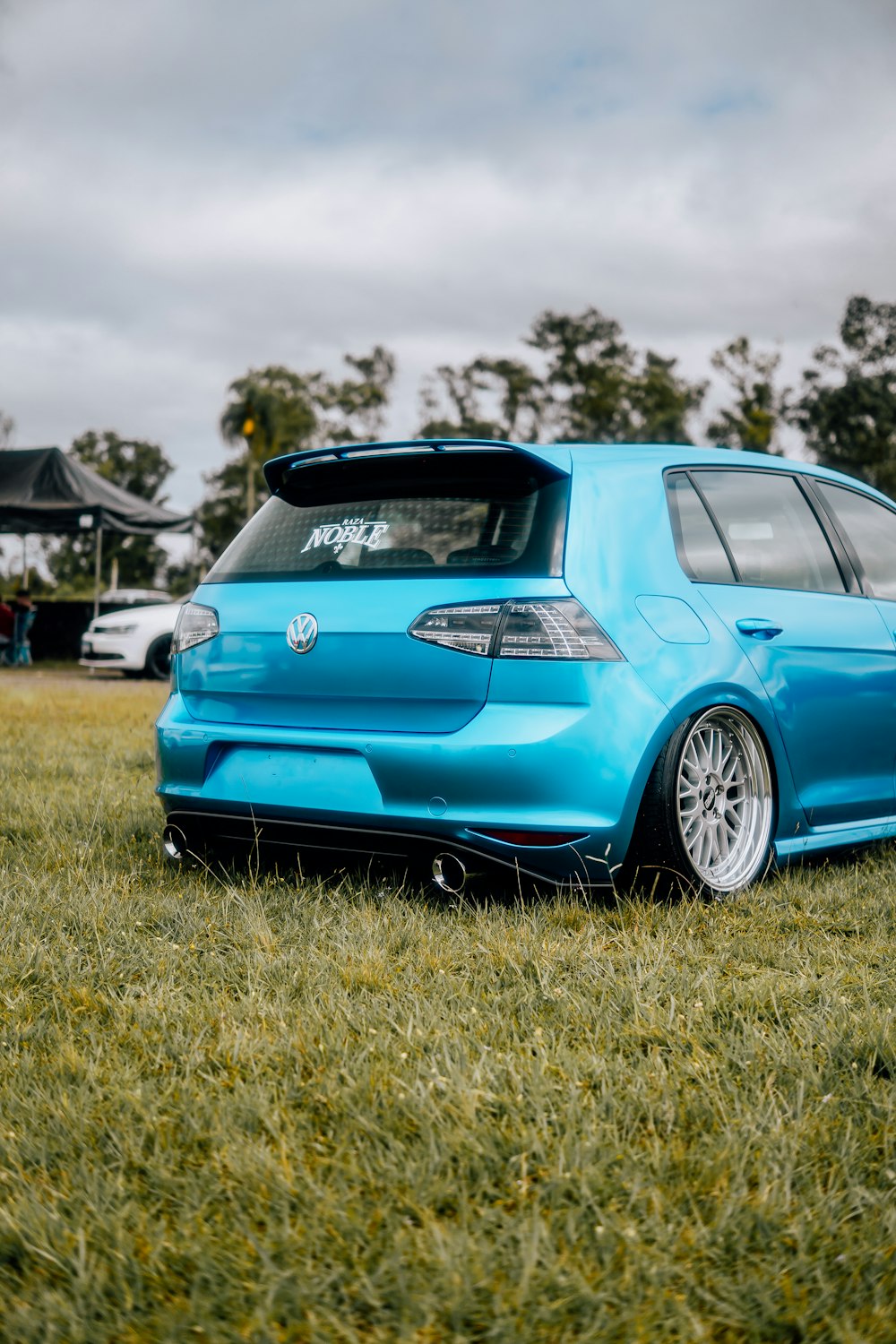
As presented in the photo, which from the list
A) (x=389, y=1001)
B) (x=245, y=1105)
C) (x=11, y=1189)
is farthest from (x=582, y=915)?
(x=11, y=1189)

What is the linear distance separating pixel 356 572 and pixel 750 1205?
2.44 metres

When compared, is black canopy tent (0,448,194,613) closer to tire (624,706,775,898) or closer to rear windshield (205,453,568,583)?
rear windshield (205,453,568,583)

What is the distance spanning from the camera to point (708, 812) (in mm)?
4379

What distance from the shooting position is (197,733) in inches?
175

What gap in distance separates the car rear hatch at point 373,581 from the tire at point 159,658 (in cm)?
1417

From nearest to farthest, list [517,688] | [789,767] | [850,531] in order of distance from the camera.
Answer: [517,688], [789,767], [850,531]

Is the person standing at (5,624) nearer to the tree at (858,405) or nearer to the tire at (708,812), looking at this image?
the tire at (708,812)

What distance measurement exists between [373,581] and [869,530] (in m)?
2.39

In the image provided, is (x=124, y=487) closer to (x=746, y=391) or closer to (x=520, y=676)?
(x=746, y=391)

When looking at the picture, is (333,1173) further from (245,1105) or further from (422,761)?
(422,761)

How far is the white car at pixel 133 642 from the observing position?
18453mm

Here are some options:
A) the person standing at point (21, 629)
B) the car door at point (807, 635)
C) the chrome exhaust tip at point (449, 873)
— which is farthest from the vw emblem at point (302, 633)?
the person standing at point (21, 629)

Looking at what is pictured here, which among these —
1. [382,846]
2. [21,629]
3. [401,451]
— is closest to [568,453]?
[401,451]

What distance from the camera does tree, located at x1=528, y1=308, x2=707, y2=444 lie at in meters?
64.9
